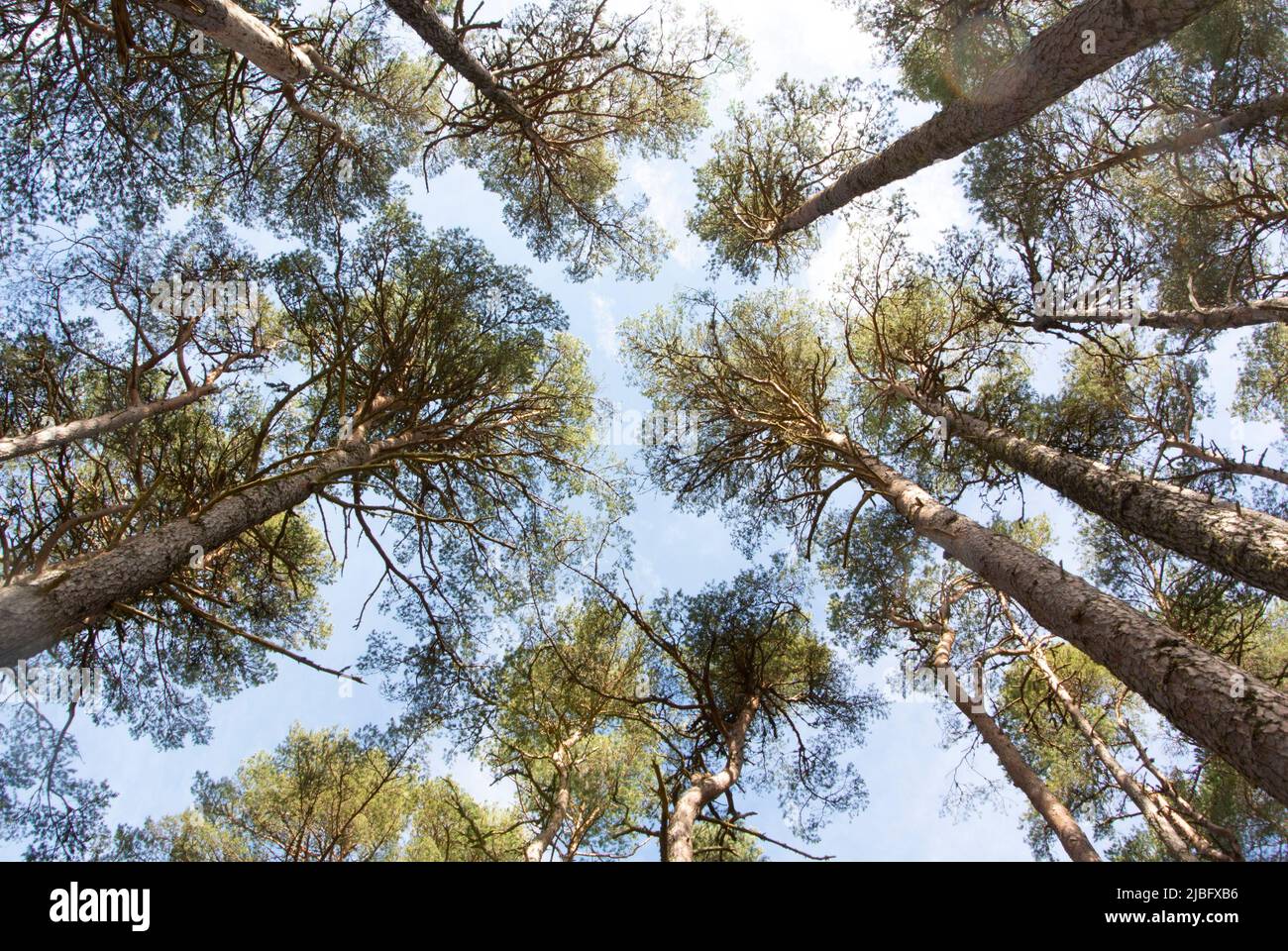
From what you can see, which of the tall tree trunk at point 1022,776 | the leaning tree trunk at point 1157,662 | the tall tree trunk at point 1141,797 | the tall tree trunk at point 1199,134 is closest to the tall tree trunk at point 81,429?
the leaning tree trunk at point 1157,662

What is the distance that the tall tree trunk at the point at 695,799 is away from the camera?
4.25m

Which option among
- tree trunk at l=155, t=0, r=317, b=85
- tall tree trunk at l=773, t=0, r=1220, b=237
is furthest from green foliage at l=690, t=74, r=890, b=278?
tree trunk at l=155, t=0, r=317, b=85

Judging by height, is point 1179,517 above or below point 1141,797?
above

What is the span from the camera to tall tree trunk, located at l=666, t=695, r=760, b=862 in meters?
4.25

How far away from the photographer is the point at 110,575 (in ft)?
13.6

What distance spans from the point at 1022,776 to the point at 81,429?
1120cm

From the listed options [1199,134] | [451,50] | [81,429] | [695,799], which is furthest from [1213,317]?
[81,429]

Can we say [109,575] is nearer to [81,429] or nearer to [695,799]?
[81,429]

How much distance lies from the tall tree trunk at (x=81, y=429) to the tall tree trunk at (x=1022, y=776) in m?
10.2

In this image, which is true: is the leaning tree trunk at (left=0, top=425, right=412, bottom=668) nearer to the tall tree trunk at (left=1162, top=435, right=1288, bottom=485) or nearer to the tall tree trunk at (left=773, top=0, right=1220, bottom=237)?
the tall tree trunk at (left=773, top=0, right=1220, bottom=237)

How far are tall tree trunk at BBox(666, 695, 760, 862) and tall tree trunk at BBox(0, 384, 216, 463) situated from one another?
21.4 ft
